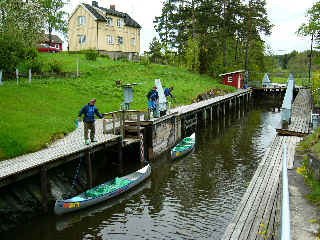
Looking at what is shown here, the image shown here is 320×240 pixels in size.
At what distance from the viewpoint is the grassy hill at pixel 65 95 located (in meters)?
19.1

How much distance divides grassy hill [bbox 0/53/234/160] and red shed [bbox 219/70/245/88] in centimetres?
379

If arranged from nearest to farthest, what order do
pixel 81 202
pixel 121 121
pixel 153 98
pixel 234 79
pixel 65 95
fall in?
pixel 81 202, pixel 121 121, pixel 153 98, pixel 65 95, pixel 234 79

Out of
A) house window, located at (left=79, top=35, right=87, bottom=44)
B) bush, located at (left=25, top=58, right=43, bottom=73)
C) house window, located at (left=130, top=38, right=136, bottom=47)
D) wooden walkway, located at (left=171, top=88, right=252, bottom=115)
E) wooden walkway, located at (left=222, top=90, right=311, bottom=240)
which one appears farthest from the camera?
house window, located at (left=130, top=38, right=136, bottom=47)

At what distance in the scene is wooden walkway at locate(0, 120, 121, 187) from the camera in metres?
14.3

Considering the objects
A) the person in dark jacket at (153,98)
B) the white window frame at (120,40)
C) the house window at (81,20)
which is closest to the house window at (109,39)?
the white window frame at (120,40)

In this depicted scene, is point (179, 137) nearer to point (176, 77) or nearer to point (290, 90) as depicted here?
point (290, 90)

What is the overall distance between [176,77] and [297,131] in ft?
102

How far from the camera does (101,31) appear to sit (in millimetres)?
58156

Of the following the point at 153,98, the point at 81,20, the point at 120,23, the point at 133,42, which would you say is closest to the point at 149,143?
the point at 153,98

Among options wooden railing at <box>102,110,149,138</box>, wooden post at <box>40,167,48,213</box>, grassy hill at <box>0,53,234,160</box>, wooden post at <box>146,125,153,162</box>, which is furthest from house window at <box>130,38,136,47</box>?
wooden post at <box>40,167,48,213</box>

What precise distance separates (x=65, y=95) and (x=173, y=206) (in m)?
18.7

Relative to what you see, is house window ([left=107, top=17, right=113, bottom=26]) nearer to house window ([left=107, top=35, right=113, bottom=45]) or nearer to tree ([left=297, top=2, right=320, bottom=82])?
house window ([left=107, top=35, right=113, bottom=45])

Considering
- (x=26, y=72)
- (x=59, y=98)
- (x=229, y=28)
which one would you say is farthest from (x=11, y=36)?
(x=229, y=28)

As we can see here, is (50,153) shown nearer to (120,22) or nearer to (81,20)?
(81,20)
